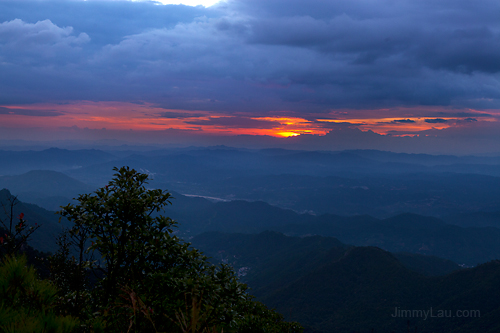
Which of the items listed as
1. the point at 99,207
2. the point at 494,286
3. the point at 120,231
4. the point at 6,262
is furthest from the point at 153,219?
the point at 494,286

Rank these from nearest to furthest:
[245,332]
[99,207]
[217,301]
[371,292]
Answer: [217,301]
[99,207]
[245,332]
[371,292]

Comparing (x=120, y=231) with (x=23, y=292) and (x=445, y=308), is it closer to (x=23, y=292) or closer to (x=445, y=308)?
(x=23, y=292)

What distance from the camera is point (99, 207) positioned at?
10.2 metres

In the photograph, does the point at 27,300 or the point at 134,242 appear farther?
the point at 134,242

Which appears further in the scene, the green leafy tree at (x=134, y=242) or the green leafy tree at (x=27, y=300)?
the green leafy tree at (x=134, y=242)

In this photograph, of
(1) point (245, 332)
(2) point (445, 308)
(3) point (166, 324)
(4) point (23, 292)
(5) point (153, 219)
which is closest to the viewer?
(4) point (23, 292)

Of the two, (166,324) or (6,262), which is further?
(166,324)

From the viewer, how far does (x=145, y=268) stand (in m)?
10.4

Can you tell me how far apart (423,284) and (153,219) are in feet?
701

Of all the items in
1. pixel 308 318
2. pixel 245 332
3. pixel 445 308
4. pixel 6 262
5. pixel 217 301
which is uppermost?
pixel 6 262

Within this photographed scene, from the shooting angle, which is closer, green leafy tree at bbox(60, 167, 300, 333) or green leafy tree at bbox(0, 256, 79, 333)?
green leafy tree at bbox(0, 256, 79, 333)

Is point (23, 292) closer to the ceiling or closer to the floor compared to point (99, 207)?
closer to the floor

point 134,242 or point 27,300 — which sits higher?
point 27,300

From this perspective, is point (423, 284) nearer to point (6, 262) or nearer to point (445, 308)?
point (445, 308)
